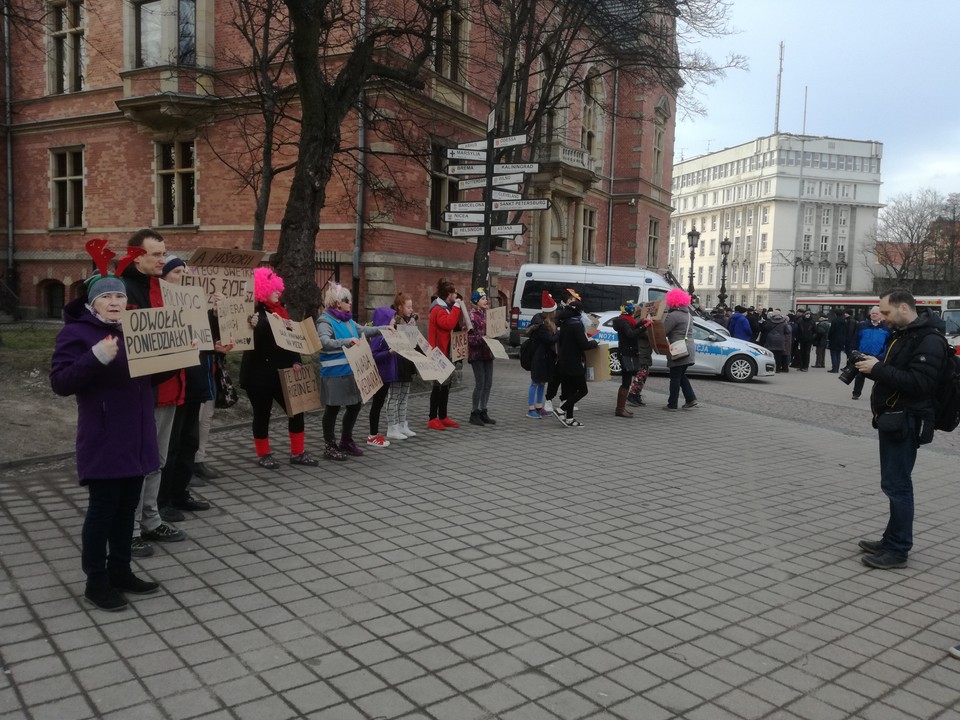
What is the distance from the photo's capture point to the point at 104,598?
397 cm

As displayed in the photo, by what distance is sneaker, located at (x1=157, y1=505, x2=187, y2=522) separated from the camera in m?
5.46

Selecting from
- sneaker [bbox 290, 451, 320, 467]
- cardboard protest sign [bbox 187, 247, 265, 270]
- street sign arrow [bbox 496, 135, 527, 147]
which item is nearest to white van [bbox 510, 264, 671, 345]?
street sign arrow [bbox 496, 135, 527, 147]

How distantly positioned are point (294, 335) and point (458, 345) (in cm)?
320

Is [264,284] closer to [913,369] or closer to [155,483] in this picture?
[155,483]

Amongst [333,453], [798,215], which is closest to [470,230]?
[333,453]

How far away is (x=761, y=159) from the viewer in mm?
96438

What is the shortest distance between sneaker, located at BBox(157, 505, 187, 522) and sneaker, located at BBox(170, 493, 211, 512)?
0.16 meters

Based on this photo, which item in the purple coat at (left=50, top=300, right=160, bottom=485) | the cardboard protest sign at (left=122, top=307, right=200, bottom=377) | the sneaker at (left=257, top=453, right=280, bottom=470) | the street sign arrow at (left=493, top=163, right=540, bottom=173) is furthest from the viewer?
the street sign arrow at (left=493, top=163, right=540, bottom=173)

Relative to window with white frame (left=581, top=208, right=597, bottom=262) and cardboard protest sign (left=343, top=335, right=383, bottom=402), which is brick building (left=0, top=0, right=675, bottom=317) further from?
cardboard protest sign (left=343, top=335, right=383, bottom=402)

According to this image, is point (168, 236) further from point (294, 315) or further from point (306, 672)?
point (306, 672)

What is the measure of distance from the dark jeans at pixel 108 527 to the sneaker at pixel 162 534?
909mm

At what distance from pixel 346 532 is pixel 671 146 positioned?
41.5m

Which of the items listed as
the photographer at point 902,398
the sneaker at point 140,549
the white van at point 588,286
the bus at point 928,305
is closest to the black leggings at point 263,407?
the sneaker at point 140,549

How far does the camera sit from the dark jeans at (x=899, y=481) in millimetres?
5035
